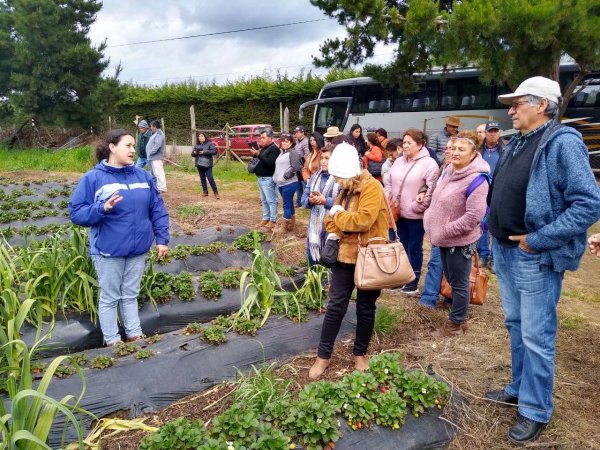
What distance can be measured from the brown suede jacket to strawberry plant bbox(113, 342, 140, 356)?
160 cm

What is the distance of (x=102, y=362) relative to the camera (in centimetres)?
304

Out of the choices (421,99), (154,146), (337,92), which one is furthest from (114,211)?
(337,92)

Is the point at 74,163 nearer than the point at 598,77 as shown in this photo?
No

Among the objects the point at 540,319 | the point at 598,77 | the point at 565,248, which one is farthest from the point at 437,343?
the point at 598,77

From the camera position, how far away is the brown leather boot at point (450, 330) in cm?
390

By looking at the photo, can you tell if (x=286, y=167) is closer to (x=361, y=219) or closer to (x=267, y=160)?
(x=267, y=160)

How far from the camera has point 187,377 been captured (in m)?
3.10

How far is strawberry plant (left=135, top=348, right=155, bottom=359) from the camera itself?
315cm

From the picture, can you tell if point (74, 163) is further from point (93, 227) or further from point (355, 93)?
point (93, 227)

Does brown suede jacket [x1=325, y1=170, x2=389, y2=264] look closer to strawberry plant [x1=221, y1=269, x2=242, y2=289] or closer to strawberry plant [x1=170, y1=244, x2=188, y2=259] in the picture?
strawberry plant [x1=221, y1=269, x2=242, y2=289]

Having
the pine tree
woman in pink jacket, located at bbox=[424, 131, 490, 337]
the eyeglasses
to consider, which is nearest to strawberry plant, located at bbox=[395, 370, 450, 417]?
woman in pink jacket, located at bbox=[424, 131, 490, 337]

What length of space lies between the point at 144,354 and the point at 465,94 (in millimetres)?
12950

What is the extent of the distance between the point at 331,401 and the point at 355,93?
1475 centimetres

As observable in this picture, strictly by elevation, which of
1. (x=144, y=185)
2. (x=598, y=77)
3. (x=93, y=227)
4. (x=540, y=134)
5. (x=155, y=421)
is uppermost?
(x=598, y=77)
